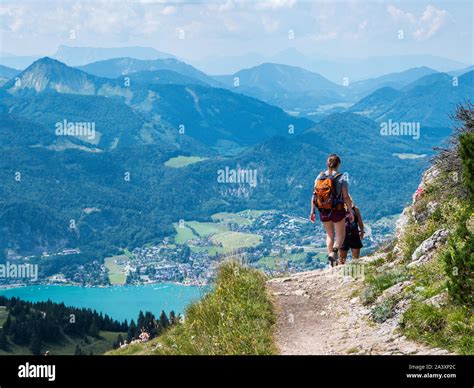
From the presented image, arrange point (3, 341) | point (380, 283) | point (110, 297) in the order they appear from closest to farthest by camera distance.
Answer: point (380, 283) → point (3, 341) → point (110, 297)

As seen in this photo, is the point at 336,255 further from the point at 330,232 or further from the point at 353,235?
the point at 330,232

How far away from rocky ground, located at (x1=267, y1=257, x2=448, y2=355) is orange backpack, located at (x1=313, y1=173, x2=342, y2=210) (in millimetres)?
1522

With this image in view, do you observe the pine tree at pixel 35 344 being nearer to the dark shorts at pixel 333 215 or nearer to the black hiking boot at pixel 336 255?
the black hiking boot at pixel 336 255

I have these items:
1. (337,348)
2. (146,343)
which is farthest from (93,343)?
(337,348)

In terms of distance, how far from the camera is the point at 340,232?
13875 mm

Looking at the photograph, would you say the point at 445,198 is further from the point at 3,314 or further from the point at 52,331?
the point at 3,314

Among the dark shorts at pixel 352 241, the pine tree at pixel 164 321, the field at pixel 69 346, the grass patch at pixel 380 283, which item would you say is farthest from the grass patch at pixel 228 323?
the field at pixel 69 346

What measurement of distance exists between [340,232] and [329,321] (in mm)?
3395

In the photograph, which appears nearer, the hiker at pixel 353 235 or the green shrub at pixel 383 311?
the green shrub at pixel 383 311

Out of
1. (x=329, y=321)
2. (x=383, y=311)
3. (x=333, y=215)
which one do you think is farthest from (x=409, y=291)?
(x=333, y=215)

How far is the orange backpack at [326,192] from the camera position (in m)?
13.0

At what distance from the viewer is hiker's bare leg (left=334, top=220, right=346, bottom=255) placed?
1376 cm

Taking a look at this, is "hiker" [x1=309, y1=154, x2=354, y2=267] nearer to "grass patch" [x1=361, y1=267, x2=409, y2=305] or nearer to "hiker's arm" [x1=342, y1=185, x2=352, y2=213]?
"hiker's arm" [x1=342, y1=185, x2=352, y2=213]

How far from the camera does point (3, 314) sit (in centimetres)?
9888
